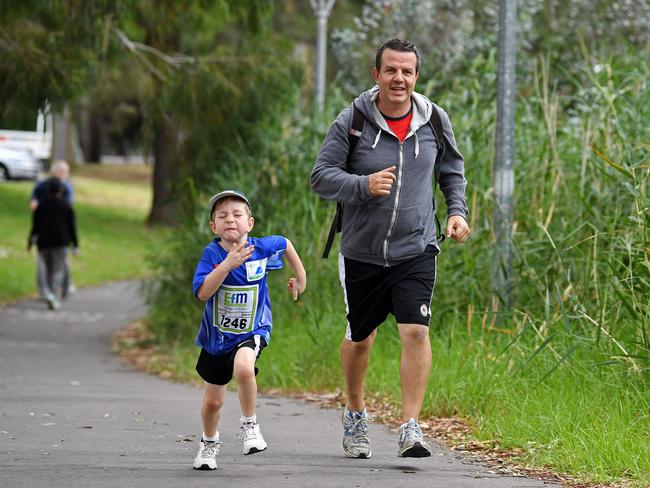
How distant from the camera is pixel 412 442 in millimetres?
6059

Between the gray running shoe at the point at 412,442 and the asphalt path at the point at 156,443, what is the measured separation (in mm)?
89

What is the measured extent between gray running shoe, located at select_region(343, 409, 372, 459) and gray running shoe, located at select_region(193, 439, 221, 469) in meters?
0.69

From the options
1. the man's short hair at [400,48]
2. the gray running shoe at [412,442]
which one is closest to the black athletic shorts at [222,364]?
the gray running shoe at [412,442]

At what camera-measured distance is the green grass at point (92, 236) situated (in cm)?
2195

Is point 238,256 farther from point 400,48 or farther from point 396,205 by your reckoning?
point 400,48

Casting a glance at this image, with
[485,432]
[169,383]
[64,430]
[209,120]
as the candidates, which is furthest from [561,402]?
[209,120]

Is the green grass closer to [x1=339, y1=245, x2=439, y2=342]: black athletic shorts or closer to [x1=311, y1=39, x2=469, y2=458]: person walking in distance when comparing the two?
[x1=339, y1=245, x2=439, y2=342]: black athletic shorts

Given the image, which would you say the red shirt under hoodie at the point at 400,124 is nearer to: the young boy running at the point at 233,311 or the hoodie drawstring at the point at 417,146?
the hoodie drawstring at the point at 417,146

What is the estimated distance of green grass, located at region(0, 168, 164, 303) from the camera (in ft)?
72.0

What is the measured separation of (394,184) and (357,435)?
4.00 feet

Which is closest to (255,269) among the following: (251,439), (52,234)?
(251,439)

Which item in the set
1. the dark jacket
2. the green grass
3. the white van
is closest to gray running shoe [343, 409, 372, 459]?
the green grass

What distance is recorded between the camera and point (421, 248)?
631 centimetres

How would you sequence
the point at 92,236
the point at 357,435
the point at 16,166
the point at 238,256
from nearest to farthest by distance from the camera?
the point at 238,256
the point at 357,435
the point at 92,236
the point at 16,166
